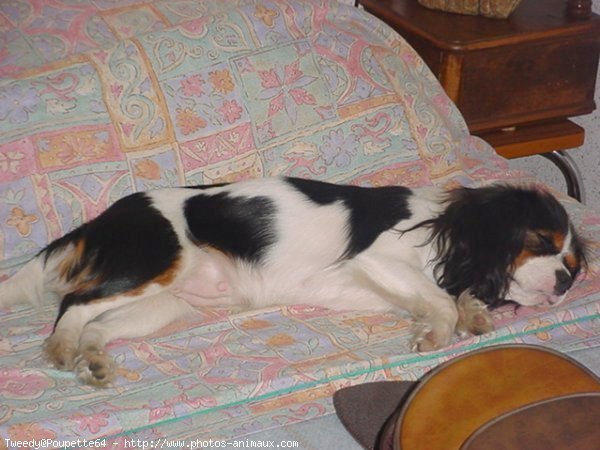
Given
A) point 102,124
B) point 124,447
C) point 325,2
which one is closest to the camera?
point 124,447

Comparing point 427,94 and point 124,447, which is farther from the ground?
point 427,94

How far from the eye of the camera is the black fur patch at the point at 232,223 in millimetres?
2441

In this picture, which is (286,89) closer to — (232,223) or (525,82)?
(232,223)

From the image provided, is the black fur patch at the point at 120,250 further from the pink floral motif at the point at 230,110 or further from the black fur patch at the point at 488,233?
the black fur patch at the point at 488,233

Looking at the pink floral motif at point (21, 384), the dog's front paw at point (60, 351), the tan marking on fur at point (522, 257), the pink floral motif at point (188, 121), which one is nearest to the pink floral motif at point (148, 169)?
the pink floral motif at point (188, 121)

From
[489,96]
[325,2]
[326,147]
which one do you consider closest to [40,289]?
[326,147]

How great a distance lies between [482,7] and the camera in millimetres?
3283

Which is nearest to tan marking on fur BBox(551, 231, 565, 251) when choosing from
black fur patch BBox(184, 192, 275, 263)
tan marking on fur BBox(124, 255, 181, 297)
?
black fur patch BBox(184, 192, 275, 263)

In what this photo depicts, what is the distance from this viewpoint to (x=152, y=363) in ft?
7.02

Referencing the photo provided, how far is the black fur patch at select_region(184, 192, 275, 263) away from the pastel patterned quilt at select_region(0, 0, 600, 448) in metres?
0.18

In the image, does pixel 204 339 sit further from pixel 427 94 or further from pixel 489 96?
pixel 489 96

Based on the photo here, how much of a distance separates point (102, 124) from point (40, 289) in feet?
1.80

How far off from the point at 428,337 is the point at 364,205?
461 millimetres

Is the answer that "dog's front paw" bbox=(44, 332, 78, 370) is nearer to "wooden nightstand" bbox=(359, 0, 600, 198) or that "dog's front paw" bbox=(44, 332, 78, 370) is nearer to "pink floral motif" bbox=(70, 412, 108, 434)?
"pink floral motif" bbox=(70, 412, 108, 434)
